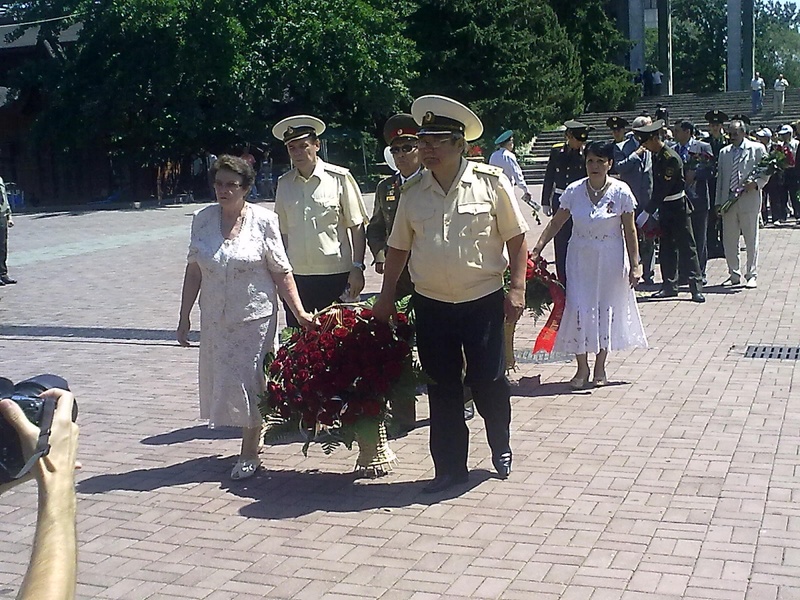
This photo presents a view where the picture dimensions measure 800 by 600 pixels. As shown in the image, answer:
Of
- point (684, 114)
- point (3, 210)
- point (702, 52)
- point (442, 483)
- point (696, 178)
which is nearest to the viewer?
point (442, 483)

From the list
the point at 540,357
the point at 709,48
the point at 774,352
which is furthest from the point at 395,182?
the point at 709,48

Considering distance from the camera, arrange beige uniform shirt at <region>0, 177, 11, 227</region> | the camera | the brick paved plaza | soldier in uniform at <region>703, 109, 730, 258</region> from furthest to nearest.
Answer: beige uniform shirt at <region>0, 177, 11, 227</region>, soldier in uniform at <region>703, 109, 730, 258</region>, the brick paved plaza, the camera

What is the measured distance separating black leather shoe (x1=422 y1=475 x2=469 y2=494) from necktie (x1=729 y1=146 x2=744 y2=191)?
7919 millimetres

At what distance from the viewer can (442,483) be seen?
5957mm

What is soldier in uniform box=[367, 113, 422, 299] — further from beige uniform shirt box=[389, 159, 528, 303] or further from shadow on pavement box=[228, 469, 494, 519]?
shadow on pavement box=[228, 469, 494, 519]

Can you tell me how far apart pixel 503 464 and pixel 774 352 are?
3.87 m

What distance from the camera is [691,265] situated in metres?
11.8

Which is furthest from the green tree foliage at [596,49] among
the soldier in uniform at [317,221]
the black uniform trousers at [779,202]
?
the soldier in uniform at [317,221]

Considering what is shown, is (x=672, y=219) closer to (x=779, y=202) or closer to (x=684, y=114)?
(x=779, y=202)

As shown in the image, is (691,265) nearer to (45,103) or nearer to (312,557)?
(312,557)

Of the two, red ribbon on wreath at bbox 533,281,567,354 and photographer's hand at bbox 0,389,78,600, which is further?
red ribbon on wreath at bbox 533,281,567,354

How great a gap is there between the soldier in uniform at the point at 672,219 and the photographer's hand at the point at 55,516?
33.3 feet

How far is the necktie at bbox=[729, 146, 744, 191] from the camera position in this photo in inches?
501

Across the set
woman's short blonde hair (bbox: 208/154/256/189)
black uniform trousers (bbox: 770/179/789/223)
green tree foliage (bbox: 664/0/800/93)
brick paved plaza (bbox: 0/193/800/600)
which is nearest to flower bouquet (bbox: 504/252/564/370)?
brick paved plaza (bbox: 0/193/800/600)
